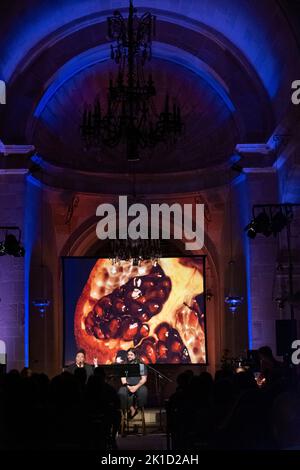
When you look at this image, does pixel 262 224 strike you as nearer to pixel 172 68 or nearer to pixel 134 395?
pixel 134 395

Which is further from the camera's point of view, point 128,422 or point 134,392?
point 134,392

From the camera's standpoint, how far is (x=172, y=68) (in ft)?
57.5

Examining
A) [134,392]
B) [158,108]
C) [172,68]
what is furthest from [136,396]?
[172,68]

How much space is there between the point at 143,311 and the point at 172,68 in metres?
5.83

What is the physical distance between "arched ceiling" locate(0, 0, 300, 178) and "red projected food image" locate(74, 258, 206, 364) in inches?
106

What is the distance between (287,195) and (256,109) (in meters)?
2.25

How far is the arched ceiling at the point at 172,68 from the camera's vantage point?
1495 centimetres

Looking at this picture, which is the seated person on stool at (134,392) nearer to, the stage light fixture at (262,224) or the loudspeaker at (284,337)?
the loudspeaker at (284,337)

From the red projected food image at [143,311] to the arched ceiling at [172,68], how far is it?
8.85ft

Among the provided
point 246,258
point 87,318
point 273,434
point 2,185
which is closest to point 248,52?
point 246,258

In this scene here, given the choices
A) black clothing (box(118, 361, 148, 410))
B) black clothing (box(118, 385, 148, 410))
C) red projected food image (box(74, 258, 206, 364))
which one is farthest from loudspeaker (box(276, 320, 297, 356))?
red projected food image (box(74, 258, 206, 364))

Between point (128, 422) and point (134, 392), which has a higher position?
point (134, 392)

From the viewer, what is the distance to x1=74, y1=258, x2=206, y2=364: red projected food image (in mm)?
17578

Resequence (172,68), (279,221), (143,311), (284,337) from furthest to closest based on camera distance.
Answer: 1. (143,311)
2. (172,68)
3. (284,337)
4. (279,221)
